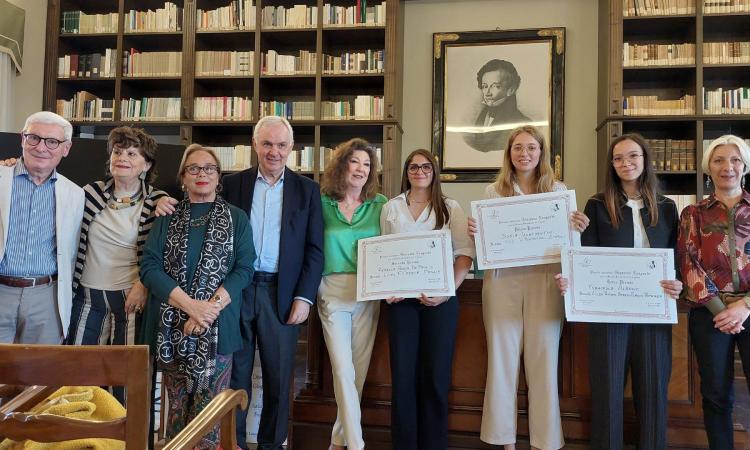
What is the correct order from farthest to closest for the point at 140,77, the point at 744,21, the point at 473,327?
the point at 140,77
the point at 744,21
the point at 473,327

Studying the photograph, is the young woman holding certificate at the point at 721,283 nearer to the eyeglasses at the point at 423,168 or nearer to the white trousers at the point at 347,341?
the eyeglasses at the point at 423,168

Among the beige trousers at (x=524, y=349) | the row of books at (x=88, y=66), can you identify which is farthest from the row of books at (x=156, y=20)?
the beige trousers at (x=524, y=349)

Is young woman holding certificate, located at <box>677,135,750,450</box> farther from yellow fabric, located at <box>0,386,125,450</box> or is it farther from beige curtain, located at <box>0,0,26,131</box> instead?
beige curtain, located at <box>0,0,26,131</box>

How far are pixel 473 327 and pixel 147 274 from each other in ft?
4.86

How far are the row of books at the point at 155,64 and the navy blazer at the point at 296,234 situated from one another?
3.36 m

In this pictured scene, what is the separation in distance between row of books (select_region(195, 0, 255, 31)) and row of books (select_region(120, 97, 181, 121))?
0.79 meters

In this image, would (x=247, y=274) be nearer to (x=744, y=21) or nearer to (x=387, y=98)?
(x=387, y=98)

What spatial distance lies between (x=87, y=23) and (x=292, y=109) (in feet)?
7.54

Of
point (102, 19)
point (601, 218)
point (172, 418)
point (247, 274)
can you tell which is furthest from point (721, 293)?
point (102, 19)

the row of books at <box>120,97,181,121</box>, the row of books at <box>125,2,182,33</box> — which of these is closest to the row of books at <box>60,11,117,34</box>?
the row of books at <box>125,2,182,33</box>

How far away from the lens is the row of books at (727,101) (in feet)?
14.6

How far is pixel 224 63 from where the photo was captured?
5.03m

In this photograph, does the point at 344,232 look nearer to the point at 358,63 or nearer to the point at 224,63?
the point at 358,63

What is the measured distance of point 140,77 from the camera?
16.7 ft
